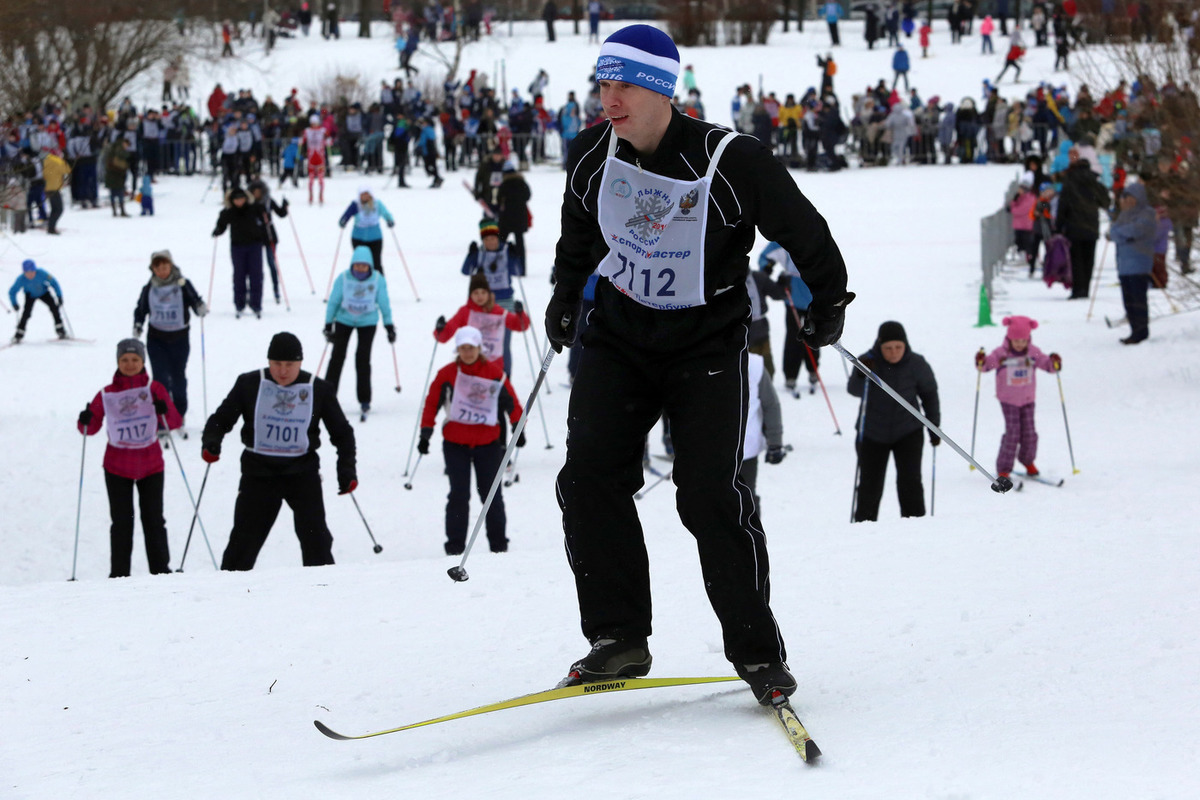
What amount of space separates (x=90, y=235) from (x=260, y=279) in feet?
27.6

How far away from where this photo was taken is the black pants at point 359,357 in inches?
490

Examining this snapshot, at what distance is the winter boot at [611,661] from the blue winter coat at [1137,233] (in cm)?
1141

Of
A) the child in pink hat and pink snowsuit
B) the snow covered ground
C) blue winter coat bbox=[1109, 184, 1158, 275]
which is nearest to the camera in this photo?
the snow covered ground

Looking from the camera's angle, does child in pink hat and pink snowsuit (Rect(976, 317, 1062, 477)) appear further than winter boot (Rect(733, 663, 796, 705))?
Yes

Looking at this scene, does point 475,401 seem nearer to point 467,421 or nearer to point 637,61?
point 467,421

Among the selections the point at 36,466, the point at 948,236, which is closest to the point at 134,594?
the point at 36,466

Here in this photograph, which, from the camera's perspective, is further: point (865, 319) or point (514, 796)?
point (865, 319)

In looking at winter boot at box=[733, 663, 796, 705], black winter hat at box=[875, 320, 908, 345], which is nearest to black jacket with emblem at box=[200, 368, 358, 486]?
black winter hat at box=[875, 320, 908, 345]

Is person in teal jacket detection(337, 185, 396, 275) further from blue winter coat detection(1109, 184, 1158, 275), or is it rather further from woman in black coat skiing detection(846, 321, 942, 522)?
woman in black coat skiing detection(846, 321, 942, 522)

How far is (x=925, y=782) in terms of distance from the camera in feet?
10.1

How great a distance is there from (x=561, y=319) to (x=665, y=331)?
43 cm

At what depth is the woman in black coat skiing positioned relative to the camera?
849cm

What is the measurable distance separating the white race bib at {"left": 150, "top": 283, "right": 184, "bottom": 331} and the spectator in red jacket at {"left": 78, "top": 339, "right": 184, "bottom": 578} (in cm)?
348

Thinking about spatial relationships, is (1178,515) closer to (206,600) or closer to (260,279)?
(206,600)
